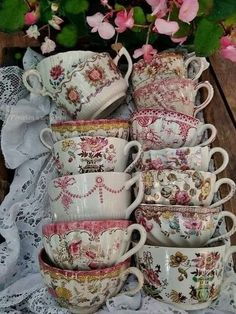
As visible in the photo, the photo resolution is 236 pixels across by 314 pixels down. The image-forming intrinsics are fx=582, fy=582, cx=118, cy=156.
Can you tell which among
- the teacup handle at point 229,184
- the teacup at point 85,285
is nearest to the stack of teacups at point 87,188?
the teacup at point 85,285

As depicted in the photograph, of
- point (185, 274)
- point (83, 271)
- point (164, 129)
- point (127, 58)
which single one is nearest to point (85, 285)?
point (83, 271)

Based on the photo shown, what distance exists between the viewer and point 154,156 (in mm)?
757

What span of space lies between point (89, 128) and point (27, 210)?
15 cm

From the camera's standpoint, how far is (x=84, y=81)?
0.79 metres

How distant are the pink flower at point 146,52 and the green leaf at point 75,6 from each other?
92 millimetres

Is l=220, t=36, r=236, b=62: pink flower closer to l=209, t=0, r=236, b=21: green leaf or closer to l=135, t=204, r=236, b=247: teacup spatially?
l=209, t=0, r=236, b=21: green leaf

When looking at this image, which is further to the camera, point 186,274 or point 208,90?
point 208,90

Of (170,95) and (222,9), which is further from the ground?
(222,9)

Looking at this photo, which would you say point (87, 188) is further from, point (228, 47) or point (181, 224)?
point (228, 47)

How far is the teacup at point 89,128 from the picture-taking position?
763 mm

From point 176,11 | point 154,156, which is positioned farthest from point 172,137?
point 176,11

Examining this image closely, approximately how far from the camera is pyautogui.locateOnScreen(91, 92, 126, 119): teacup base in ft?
2.63

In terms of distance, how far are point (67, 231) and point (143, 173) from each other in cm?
13

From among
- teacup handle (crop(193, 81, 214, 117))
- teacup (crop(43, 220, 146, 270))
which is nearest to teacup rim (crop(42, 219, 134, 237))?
teacup (crop(43, 220, 146, 270))
